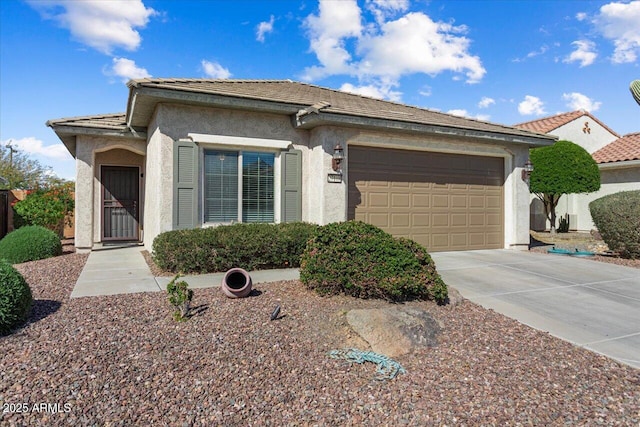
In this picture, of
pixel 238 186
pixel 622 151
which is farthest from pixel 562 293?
pixel 622 151

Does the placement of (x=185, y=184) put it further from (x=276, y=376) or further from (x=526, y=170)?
(x=526, y=170)

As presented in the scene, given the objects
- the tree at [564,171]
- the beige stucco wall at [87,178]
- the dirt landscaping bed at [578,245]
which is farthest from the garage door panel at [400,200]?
the tree at [564,171]

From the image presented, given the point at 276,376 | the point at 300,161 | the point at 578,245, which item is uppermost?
the point at 300,161

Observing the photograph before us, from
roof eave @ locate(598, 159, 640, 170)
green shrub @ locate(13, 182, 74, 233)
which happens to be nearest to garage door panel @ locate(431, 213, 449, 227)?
roof eave @ locate(598, 159, 640, 170)

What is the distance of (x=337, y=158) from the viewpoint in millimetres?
8336

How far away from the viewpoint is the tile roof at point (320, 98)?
7828 millimetres

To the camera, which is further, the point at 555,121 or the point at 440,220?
the point at 555,121

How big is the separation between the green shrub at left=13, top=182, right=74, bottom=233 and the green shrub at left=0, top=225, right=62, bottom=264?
242cm

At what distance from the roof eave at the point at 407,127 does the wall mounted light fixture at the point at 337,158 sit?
562 millimetres

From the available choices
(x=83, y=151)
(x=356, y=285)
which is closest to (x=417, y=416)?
(x=356, y=285)

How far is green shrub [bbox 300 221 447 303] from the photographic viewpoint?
5.11m

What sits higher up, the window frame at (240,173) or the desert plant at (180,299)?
the window frame at (240,173)

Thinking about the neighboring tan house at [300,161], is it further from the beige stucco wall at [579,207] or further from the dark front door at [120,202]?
the beige stucco wall at [579,207]

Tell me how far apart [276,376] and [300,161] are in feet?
20.0
